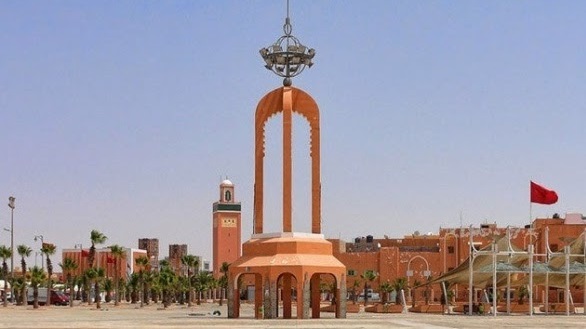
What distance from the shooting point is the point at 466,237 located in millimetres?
119625

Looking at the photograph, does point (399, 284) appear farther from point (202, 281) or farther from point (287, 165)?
point (287, 165)

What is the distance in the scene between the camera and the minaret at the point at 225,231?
164 meters

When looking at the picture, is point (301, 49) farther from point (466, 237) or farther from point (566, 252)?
point (466, 237)

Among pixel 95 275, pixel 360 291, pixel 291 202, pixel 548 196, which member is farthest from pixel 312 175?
pixel 360 291

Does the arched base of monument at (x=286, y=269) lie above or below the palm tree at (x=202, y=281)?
above

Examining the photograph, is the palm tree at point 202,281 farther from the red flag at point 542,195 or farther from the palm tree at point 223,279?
the red flag at point 542,195

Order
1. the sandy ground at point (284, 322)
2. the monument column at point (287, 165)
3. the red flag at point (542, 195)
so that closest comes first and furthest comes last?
the sandy ground at point (284, 322) < the monument column at point (287, 165) < the red flag at point (542, 195)

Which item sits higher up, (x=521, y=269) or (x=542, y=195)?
(x=542, y=195)

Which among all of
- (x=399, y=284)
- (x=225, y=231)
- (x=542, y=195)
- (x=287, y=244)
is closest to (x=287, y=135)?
(x=287, y=244)

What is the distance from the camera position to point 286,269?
49938 mm

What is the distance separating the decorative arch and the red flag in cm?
2104

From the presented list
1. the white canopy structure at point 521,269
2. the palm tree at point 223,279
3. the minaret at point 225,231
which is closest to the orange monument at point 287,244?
the white canopy structure at point 521,269

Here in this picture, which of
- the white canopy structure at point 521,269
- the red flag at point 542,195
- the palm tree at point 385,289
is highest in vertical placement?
the red flag at point 542,195

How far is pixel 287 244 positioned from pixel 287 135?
564 centimetres
